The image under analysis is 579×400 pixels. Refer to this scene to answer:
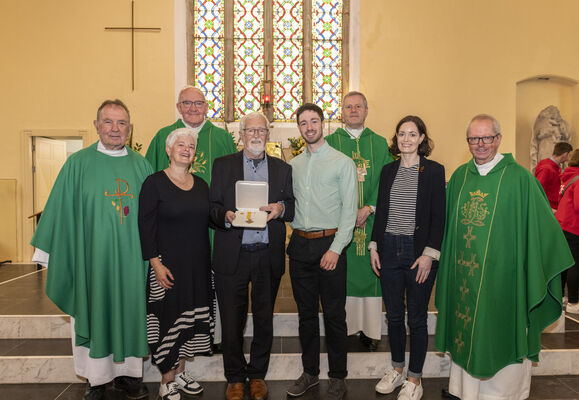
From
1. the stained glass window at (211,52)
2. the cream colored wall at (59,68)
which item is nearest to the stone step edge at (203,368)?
the cream colored wall at (59,68)

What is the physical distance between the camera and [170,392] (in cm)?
271

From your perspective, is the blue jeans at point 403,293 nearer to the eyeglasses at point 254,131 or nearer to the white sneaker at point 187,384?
the eyeglasses at point 254,131

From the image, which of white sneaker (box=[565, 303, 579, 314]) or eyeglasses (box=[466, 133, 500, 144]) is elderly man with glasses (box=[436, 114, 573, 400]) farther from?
white sneaker (box=[565, 303, 579, 314])

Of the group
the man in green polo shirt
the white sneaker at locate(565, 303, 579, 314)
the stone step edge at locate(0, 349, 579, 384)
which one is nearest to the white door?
the stone step edge at locate(0, 349, 579, 384)

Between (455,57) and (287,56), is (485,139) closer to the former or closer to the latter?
(455,57)

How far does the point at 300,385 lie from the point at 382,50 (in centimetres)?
636

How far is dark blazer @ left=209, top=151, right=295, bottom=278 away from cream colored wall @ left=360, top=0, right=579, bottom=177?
17.7 feet

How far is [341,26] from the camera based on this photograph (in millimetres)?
7863

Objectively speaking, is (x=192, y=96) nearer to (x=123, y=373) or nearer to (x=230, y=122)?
(x=123, y=373)

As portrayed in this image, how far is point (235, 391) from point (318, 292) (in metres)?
0.82

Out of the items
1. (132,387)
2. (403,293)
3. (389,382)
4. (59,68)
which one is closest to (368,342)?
(389,382)

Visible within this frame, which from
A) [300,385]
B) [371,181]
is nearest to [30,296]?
[300,385]

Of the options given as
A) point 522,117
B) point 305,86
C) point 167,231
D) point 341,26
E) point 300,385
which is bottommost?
point 300,385

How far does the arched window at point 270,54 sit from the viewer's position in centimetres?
775
